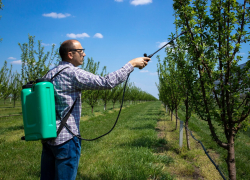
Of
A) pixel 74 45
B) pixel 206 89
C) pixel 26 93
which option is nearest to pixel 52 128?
pixel 26 93

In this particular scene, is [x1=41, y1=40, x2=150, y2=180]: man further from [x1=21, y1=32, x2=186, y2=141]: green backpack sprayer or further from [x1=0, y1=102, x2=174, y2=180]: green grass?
[x1=0, y1=102, x2=174, y2=180]: green grass

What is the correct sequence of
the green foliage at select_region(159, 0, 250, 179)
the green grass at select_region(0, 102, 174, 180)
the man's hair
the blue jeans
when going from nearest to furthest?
the blue jeans, the man's hair, the green foliage at select_region(159, 0, 250, 179), the green grass at select_region(0, 102, 174, 180)

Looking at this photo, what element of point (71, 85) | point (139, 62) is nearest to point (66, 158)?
point (71, 85)

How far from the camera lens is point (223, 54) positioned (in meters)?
2.93

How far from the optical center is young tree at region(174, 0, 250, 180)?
113 inches

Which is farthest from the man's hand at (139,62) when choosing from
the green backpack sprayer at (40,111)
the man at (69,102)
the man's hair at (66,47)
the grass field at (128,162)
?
the grass field at (128,162)

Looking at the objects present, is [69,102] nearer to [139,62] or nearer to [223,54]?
[139,62]

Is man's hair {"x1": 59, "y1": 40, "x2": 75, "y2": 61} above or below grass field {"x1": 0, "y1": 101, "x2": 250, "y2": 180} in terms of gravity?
above

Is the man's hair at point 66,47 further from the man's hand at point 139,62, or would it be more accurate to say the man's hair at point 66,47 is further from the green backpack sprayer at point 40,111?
the man's hand at point 139,62

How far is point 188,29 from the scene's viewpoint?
3.16 meters

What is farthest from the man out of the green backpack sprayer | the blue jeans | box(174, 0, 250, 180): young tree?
box(174, 0, 250, 180): young tree

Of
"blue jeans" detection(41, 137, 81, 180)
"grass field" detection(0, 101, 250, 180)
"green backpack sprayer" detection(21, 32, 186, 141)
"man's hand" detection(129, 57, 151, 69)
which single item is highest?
"man's hand" detection(129, 57, 151, 69)

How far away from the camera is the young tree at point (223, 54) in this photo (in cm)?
287

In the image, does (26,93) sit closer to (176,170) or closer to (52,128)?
(52,128)
